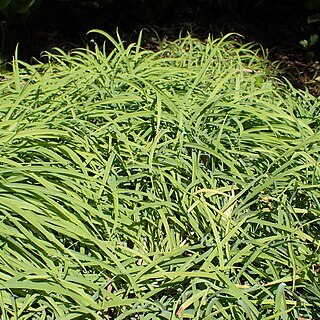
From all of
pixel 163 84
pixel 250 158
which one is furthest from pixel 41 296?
pixel 163 84

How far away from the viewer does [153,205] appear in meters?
2.03

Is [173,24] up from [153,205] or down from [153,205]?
down

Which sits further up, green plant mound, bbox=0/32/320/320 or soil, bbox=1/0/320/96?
green plant mound, bbox=0/32/320/320

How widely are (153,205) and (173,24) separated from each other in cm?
262

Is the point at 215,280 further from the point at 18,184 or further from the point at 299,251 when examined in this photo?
the point at 18,184

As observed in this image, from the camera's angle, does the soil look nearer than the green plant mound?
No

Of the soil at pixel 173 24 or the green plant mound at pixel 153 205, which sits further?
the soil at pixel 173 24

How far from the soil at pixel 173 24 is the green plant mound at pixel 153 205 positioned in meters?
1.49

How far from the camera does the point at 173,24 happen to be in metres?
4.38

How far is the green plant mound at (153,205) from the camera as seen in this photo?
1849 millimetres

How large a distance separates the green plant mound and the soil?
1488 millimetres

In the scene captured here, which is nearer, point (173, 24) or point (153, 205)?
point (153, 205)

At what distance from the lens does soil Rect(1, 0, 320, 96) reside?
3986 millimetres

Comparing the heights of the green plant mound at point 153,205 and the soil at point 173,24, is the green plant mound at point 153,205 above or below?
above
